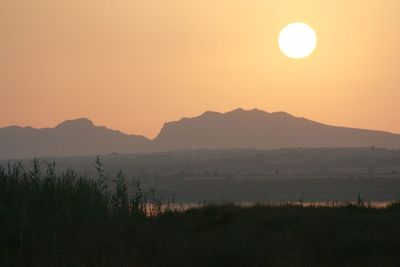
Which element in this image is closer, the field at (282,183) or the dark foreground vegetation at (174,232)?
the dark foreground vegetation at (174,232)

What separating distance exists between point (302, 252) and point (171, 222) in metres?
4.34

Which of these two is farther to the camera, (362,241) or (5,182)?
(5,182)

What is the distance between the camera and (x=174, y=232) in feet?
42.5

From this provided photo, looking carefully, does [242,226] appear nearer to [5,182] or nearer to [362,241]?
[362,241]

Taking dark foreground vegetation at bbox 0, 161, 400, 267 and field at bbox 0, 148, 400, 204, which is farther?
field at bbox 0, 148, 400, 204

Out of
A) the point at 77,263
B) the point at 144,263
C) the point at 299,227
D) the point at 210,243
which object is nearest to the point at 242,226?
the point at 299,227

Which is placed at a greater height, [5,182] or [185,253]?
[5,182]

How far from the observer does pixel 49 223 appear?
13500mm

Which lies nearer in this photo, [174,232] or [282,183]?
[174,232]

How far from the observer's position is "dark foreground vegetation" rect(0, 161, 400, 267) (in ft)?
34.2

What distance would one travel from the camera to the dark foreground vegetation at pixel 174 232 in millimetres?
10422

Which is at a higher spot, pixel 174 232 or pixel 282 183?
pixel 174 232

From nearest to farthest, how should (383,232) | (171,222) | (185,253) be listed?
1. (185,253)
2. (383,232)
3. (171,222)

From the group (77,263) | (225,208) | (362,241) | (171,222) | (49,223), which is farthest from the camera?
(225,208)
